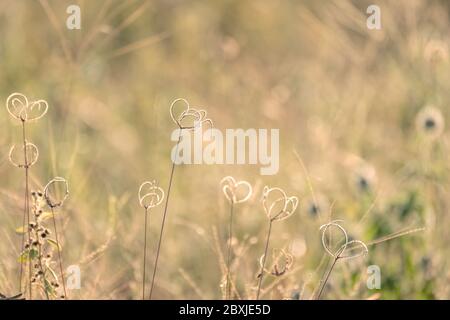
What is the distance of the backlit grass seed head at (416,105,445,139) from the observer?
1976 millimetres

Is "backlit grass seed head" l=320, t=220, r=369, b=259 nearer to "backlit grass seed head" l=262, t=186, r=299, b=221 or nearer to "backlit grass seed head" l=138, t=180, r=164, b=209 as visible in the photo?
"backlit grass seed head" l=262, t=186, r=299, b=221

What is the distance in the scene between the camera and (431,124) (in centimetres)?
198

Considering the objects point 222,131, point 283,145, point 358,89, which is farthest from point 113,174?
point 358,89

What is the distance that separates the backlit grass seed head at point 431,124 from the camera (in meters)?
1.98

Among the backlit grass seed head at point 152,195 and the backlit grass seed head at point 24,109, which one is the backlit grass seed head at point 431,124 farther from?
the backlit grass seed head at point 24,109

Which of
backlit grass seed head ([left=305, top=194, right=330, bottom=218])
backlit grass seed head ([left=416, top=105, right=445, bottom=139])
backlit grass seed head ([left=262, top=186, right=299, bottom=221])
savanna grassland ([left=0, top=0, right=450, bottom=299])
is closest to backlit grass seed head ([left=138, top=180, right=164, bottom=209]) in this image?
savanna grassland ([left=0, top=0, right=450, bottom=299])

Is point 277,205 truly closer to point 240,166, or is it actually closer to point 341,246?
point 240,166

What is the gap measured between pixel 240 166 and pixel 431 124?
0.59 meters

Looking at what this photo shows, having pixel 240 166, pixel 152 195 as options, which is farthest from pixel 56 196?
pixel 240 166

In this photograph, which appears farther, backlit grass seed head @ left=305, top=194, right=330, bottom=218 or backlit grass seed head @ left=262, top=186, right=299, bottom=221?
backlit grass seed head @ left=305, top=194, right=330, bottom=218

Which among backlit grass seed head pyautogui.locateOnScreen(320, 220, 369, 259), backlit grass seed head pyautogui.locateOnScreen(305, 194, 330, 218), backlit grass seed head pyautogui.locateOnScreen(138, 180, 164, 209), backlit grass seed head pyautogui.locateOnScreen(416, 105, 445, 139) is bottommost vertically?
backlit grass seed head pyautogui.locateOnScreen(320, 220, 369, 259)

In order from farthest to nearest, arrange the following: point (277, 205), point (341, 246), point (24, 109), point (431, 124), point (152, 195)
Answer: point (277, 205)
point (431, 124)
point (152, 195)
point (341, 246)
point (24, 109)
